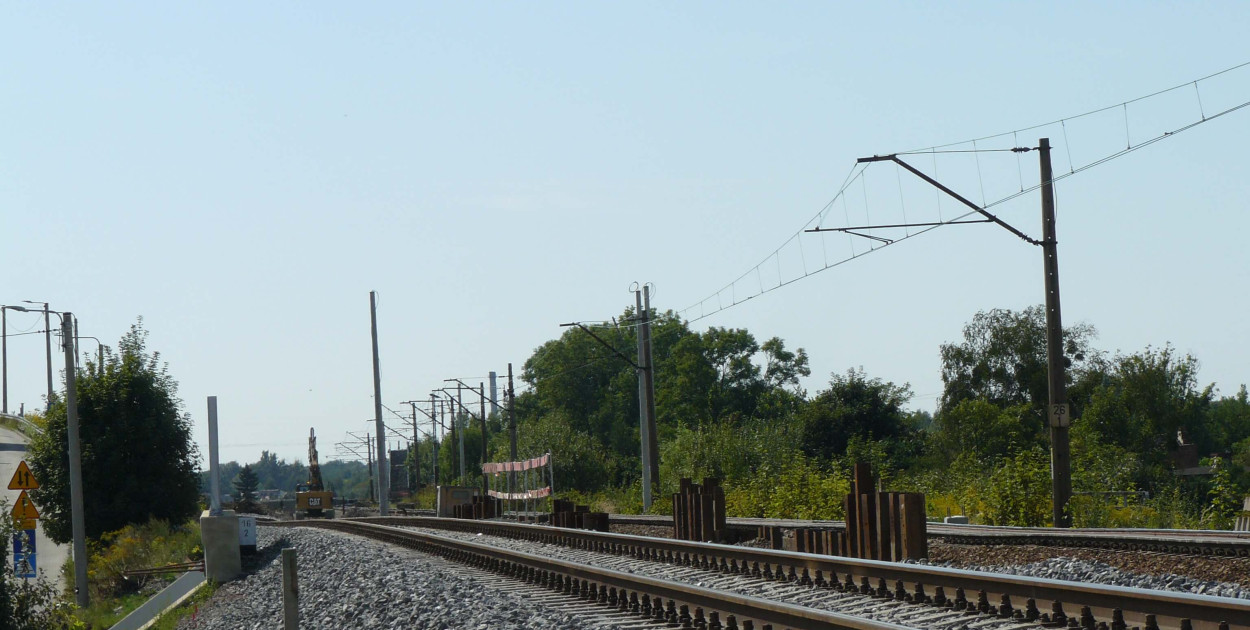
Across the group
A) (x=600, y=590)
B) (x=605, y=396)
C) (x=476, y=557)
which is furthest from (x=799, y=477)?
(x=605, y=396)

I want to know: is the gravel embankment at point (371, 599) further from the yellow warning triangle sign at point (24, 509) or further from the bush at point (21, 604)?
the yellow warning triangle sign at point (24, 509)

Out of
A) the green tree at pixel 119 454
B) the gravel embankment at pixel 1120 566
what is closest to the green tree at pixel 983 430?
the green tree at pixel 119 454

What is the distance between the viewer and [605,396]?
390 ft

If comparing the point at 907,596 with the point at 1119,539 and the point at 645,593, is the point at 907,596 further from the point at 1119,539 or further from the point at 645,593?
the point at 1119,539

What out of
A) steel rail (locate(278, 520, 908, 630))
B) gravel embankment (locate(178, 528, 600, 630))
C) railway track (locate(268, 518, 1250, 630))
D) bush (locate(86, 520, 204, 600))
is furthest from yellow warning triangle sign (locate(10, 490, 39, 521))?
railway track (locate(268, 518, 1250, 630))

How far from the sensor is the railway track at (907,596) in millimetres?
9078

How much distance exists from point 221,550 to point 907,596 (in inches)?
755

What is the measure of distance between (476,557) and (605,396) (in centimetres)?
9783

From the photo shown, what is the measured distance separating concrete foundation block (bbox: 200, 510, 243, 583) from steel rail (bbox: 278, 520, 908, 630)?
7.42 meters

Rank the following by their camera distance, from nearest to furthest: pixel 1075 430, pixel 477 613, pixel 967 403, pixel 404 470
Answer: pixel 477 613 → pixel 1075 430 → pixel 967 403 → pixel 404 470

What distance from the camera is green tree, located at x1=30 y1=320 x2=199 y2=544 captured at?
38406 mm

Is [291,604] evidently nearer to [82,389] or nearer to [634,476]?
[82,389]

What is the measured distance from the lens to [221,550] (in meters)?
27.5

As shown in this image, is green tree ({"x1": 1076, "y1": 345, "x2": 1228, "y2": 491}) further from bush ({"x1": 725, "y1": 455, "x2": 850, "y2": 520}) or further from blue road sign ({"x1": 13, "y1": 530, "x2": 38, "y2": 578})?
blue road sign ({"x1": 13, "y1": 530, "x2": 38, "y2": 578})
